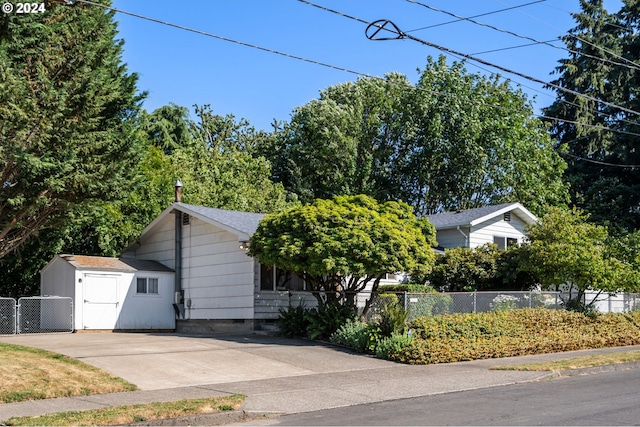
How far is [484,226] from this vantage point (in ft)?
101

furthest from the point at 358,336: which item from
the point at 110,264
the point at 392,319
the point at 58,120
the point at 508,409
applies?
the point at 58,120

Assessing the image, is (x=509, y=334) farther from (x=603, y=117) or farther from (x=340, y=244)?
(x=603, y=117)

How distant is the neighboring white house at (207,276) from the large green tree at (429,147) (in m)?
15.7

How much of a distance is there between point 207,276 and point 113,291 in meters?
3.45

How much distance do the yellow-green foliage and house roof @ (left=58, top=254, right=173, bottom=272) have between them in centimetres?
1163

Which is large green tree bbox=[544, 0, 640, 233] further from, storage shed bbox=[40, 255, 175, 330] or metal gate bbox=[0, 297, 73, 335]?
metal gate bbox=[0, 297, 73, 335]

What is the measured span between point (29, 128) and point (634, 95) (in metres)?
42.4

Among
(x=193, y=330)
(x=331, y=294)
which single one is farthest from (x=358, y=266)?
(x=193, y=330)

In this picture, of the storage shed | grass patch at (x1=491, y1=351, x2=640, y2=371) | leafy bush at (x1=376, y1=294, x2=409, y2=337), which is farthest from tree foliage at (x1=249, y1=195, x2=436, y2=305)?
the storage shed

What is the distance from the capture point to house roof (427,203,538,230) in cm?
3012

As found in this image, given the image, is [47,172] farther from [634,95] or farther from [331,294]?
[634,95]

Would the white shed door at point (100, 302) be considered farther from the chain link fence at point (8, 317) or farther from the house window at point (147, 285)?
the chain link fence at point (8, 317)

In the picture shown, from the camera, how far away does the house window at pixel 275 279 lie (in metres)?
24.6

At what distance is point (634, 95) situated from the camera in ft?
166
